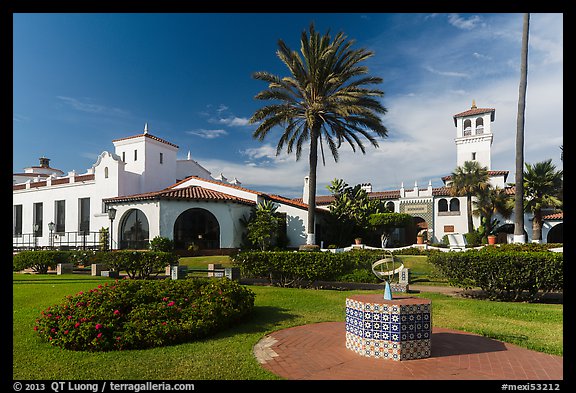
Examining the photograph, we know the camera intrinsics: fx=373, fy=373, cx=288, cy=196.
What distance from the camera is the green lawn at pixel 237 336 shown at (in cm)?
542

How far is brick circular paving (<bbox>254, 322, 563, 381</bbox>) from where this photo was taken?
17.3 feet

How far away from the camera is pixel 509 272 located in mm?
11711

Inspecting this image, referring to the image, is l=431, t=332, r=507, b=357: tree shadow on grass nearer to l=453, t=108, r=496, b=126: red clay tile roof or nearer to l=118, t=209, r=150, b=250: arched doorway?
l=118, t=209, r=150, b=250: arched doorway

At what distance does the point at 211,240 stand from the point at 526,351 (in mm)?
23090

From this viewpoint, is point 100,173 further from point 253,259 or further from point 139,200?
point 253,259

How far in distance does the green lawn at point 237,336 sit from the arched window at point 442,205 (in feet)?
92.7

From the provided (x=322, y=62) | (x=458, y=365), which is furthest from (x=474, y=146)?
(x=458, y=365)

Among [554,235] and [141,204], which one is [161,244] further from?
[554,235]

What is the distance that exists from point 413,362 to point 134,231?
25.8 meters

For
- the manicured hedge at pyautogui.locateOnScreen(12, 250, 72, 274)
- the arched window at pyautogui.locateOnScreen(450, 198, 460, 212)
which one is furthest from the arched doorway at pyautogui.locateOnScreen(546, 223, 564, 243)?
the manicured hedge at pyautogui.locateOnScreen(12, 250, 72, 274)

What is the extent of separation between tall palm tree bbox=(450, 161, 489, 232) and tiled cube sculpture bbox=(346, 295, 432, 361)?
3254 centimetres

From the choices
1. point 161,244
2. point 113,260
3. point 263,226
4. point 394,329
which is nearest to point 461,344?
point 394,329

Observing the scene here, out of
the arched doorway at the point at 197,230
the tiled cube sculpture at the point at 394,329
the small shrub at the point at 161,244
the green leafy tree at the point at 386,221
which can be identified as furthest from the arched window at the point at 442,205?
the tiled cube sculpture at the point at 394,329
